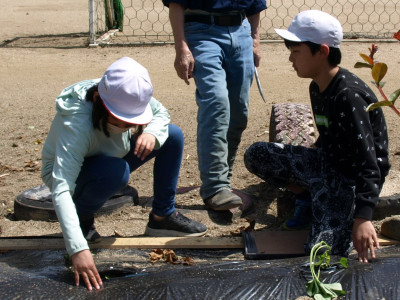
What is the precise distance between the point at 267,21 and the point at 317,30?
8.06 metres

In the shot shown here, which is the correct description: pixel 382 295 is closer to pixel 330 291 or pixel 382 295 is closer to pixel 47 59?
pixel 330 291

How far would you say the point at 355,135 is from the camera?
2832 millimetres

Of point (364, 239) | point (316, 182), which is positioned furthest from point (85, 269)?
point (316, 182)

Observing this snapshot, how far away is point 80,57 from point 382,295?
6.48 metres

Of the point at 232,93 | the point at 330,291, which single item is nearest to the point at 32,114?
the point at 232,93

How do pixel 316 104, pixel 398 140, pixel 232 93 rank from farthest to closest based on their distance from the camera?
1. pixel 398 140
2. pixel 232 93
3. pixel 316 104

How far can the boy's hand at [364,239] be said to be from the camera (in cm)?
266

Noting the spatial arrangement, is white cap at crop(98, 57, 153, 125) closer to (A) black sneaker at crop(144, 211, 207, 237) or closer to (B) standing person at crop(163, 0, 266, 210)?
(A) black sneaker at crop(144, 211, 207, 237)

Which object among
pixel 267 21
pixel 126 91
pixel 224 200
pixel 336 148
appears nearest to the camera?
pixel 126 91

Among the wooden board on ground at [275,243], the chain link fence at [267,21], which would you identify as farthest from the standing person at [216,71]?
the chain link fence at [267,21]

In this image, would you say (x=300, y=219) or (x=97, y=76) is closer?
(x=300, y=219)

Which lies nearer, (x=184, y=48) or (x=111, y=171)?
(x=111, y=171)

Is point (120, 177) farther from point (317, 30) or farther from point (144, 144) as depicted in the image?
point (317, 30)

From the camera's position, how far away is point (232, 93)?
3801mm
